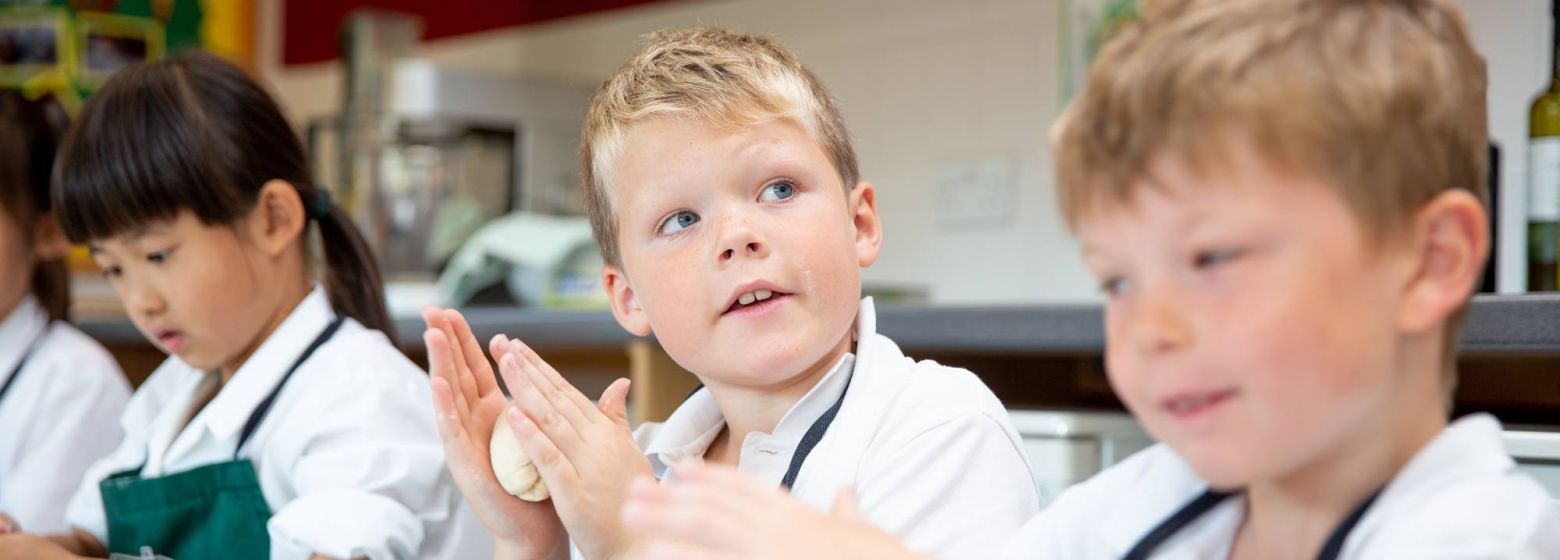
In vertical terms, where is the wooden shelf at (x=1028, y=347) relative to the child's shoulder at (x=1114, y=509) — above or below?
below

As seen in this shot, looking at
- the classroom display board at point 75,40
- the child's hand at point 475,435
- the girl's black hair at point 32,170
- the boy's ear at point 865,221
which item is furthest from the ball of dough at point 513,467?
the classroom display board at point 75,40

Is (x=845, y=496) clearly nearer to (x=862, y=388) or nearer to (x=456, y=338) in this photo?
(x=862, y=388)

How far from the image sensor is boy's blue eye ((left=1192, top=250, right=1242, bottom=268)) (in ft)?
1.91

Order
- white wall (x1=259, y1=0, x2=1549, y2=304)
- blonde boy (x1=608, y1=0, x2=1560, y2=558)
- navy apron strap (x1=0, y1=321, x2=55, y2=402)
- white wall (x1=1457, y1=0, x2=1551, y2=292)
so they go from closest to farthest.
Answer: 1. blonde boy (x1=608, y1=0, x2=1560, y2=558)
2. navy apron strap (x1=0, y1=321, x2=55, y2=402)
3. white wall (x1=1457, y1=0, x2=1551, y2=292)
4. white wall (x1=259, y1=0, x2=1549, y2=304)

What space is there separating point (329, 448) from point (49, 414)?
584 mm

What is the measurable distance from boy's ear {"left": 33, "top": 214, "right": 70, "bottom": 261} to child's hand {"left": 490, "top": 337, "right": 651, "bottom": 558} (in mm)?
1068

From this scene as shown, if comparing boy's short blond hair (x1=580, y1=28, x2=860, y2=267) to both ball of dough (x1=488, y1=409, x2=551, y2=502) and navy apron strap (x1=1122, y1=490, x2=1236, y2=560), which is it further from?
navy apron strap (x1=1122, y1=490, x2=1236, y2=560)

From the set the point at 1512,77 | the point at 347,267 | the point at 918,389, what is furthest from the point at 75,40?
the point at 918,389

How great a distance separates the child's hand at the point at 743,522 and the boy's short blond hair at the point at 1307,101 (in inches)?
6.9

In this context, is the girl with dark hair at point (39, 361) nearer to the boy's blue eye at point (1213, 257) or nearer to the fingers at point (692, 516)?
the fingers at point (692, 516)

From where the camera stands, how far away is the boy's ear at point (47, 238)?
1.76m

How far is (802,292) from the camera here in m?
0.97

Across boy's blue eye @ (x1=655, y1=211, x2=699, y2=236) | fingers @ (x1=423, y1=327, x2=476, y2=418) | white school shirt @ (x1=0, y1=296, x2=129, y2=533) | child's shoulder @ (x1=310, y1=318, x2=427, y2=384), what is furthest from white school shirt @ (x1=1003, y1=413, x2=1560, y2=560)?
white school shirt @ (x1=0, y1=296, x2=129, y2=533)

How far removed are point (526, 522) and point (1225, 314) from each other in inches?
22.9
